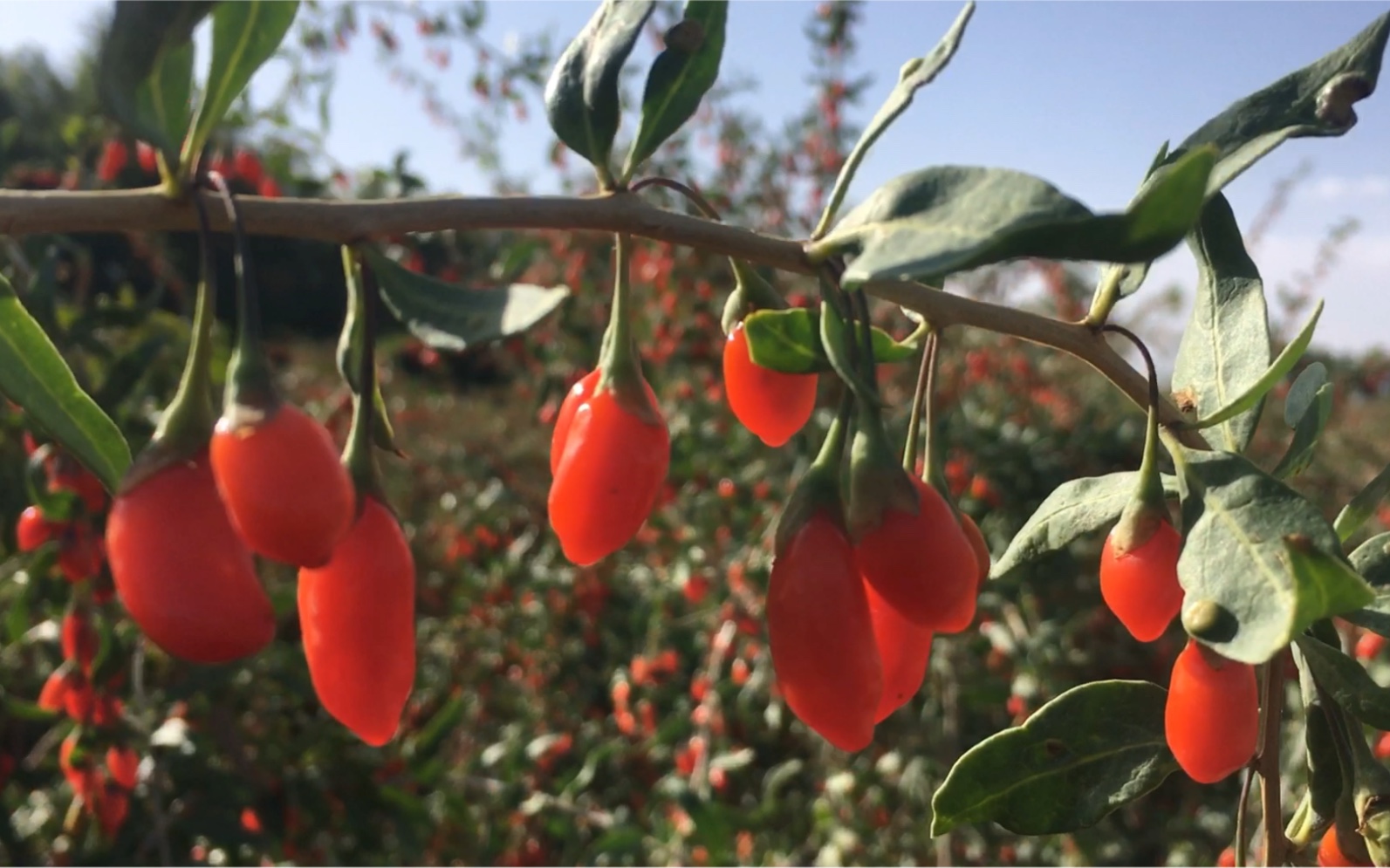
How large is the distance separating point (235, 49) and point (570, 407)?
417mm

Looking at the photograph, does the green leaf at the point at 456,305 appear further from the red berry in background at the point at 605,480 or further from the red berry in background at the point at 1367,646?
the red berry in background at the point at 1367,646

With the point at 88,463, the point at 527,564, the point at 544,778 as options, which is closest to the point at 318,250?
the point at 527,564

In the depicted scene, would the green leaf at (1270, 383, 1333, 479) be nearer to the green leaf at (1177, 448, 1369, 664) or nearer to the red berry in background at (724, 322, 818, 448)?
the green leaf at (1177, 448, 1369, 664)

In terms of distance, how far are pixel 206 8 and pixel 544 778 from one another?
3.58m

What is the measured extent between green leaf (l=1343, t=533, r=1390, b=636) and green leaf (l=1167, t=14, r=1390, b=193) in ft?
1.34

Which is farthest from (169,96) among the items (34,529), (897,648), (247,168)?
(247,168)

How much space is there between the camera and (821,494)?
33.2 inches

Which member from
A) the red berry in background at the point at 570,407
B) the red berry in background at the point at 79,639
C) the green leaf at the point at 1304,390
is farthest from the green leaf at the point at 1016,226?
the red berry in background at the point at 79,639

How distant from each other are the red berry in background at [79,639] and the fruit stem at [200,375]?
6.35ft

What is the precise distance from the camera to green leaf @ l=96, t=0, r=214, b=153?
67cm

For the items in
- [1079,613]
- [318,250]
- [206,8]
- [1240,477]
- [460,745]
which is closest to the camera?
[206,8]

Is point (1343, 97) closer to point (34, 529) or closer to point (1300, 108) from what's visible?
point (1300, 108)

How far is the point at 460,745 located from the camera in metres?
4.43

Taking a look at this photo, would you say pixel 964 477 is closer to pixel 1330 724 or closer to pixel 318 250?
pixel 1330 724
